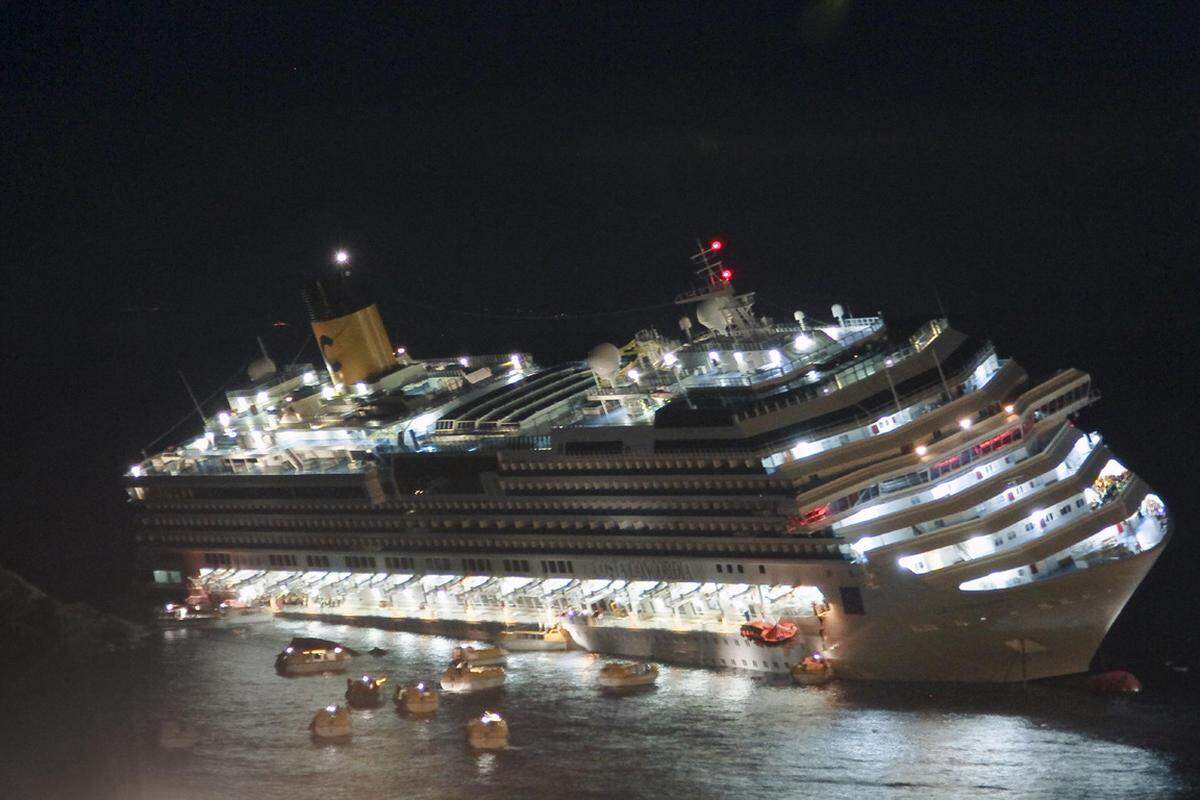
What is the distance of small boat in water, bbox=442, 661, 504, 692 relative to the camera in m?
44.0

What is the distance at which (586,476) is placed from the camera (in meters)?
45.6

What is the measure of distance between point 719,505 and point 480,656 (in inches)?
296

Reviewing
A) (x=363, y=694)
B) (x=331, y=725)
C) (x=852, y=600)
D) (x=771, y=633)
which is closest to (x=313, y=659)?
(x=363, y=694)

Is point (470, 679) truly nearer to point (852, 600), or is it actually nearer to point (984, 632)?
point (852, 600)

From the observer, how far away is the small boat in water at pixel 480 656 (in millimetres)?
45156

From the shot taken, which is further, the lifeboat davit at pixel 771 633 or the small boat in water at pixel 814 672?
the lifeboat davit at pixel 771 633

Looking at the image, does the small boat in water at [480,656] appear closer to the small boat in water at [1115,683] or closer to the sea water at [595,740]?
the sea water at [595,740]

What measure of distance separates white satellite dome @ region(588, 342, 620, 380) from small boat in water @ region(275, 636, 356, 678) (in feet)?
33.4

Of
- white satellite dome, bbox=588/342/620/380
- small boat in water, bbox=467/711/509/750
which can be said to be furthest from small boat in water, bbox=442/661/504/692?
white satellite dome, bbox=588/342/620/380

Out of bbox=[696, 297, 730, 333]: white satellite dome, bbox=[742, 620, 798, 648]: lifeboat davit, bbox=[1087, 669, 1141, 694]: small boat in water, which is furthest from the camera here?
bbox=[696, 297, 730, 333]: white satellite dome

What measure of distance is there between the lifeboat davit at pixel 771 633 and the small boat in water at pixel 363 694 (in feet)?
30.9

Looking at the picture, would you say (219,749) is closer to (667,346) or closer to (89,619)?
(89,619)

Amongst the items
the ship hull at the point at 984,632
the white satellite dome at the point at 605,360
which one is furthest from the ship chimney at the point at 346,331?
the ship hull at the point at 984,632

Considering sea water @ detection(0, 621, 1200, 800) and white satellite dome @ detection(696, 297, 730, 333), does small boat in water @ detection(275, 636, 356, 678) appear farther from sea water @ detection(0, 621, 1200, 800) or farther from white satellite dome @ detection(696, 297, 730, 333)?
white satellite dome @ detection(696, 297, 730, 333)
